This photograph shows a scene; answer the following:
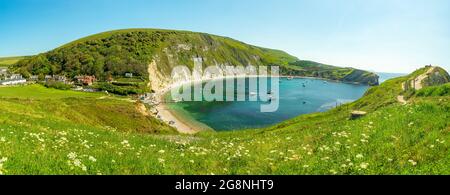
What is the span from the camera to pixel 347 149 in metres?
14.0

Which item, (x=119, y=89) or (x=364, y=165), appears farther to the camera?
(x=119, y=89)

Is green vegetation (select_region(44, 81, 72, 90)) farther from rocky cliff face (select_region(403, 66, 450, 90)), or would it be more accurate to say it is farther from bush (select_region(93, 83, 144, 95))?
rocky cliff face (select_region(403, 66, 450, 90))

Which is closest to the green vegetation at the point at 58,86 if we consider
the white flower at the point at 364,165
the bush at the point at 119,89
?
the bush at the point at 119,89

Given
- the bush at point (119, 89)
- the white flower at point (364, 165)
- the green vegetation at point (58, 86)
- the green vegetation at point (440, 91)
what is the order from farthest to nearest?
the green vegetation at point (58, 86) < the bush at point (119, 89) < the green vegetation at point (440, 91) < the white flower at point (364, 165)

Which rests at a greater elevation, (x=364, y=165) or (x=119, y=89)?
(x=364, y=165)

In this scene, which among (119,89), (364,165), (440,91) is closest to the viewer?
(364,165)

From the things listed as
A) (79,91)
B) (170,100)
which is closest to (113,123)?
(170,100)

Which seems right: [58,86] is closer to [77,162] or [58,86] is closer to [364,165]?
[77,162]

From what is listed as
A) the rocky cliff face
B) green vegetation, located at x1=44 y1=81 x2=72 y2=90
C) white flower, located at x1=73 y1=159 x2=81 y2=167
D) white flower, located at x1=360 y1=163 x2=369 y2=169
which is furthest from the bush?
white flower, located at x1=360 y1=163 x2=369 y2=169

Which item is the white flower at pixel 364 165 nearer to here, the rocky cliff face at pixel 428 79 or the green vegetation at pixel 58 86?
the rocky cliff face at pixel 428 79

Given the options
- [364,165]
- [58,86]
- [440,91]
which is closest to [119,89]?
[58,86]

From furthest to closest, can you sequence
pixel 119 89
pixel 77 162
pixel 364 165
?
pixel 119 89 < pixel 364 165 < pixel 77 162
